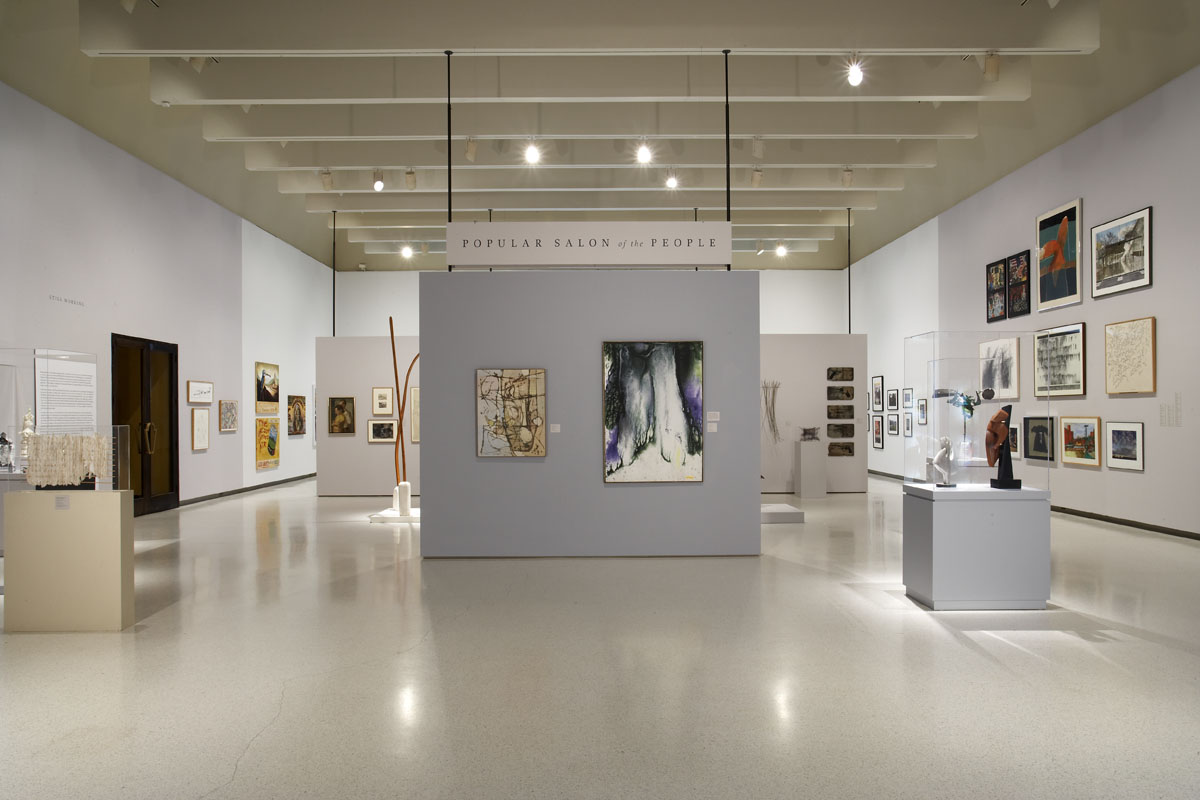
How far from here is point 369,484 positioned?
55.4 ft

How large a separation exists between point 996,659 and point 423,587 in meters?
5.15

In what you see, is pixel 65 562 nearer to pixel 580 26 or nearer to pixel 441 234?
pixel 580 26

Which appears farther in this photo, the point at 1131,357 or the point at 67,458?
the point at 1131,357

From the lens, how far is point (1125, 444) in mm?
10922

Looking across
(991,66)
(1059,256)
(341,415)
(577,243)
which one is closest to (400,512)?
(341,415)

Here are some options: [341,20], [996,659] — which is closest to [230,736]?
[996,659]

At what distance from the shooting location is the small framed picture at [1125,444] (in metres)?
10.6

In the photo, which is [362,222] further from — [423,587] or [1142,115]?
[1142,115]

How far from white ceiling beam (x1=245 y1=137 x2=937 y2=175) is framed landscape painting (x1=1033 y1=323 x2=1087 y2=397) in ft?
11.7

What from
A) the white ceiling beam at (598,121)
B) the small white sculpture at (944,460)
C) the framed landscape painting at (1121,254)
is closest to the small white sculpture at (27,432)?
the white ceiling beam at (598,121)

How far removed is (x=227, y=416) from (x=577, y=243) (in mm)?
10247

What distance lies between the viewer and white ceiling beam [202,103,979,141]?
11664mm

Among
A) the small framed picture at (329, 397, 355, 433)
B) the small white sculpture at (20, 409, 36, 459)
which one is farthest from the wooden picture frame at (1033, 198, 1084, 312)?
the small framed picture at (329, 397, 355, 433)

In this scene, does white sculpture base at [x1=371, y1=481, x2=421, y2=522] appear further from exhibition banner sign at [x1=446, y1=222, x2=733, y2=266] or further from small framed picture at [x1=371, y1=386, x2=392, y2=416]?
exhibition banner sign at [x1=446, y1=222, x2=733, y2=266]
